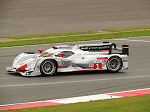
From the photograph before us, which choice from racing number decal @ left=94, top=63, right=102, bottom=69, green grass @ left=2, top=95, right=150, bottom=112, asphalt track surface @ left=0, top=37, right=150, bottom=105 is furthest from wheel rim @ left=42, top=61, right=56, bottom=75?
green grass @ left=2, top=95, right=150, bottom=112

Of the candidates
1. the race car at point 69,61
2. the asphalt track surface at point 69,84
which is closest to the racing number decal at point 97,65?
the race car at point 69,61

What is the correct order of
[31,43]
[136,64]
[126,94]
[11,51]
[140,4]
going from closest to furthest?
[126,94]
[136,64]
[11,51]
[31,43]
[140,4]

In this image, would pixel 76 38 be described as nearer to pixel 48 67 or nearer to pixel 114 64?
pixel 114 64

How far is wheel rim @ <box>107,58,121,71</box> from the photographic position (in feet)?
58.7

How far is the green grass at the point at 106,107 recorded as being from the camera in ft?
36.0

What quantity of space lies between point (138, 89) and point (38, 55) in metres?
5.03

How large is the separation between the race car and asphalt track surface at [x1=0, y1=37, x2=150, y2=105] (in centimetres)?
29

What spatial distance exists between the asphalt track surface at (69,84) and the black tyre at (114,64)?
0.83ft

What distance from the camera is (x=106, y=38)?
94.5ft

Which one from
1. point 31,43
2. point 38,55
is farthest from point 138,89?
point 31,43

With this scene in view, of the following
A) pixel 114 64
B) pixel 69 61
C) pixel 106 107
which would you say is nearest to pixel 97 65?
pixel 114 64

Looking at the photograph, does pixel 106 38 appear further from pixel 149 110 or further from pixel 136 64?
pixel 149 110

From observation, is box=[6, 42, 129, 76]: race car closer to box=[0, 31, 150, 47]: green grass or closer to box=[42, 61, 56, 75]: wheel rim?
box=[42, 61, 56, 75]: wheel rim

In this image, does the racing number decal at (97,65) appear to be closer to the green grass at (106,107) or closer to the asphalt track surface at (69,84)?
the asphalt track surface at (69,84)
